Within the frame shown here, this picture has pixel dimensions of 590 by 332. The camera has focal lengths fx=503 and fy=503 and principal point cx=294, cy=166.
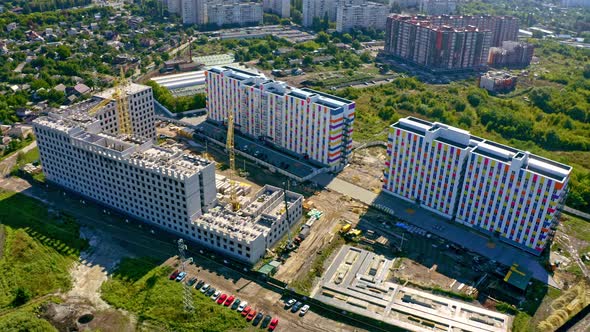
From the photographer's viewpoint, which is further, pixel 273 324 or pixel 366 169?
pixel 366 169

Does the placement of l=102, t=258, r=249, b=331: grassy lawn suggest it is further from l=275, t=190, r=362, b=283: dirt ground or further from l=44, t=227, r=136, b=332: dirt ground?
l=275, t=190, r=362, b=283: dirt ground

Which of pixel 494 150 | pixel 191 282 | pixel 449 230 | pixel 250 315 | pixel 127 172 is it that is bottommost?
pixel 250 315

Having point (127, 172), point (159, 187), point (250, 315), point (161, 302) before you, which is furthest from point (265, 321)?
point (127, 172)

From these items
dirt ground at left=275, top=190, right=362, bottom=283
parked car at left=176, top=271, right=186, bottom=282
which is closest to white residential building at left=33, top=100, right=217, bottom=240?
parked car at left=176, top=271, right=186, bottom=282

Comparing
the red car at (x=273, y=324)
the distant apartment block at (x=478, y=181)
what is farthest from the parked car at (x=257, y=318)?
the distant apartment block at (x=478, y=181)

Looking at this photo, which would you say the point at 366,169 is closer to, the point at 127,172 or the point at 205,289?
the point at 205,289

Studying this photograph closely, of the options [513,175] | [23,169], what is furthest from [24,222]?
[513,175]

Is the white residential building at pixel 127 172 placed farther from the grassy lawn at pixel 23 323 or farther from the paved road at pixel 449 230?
the paved road at pixel 449 230
